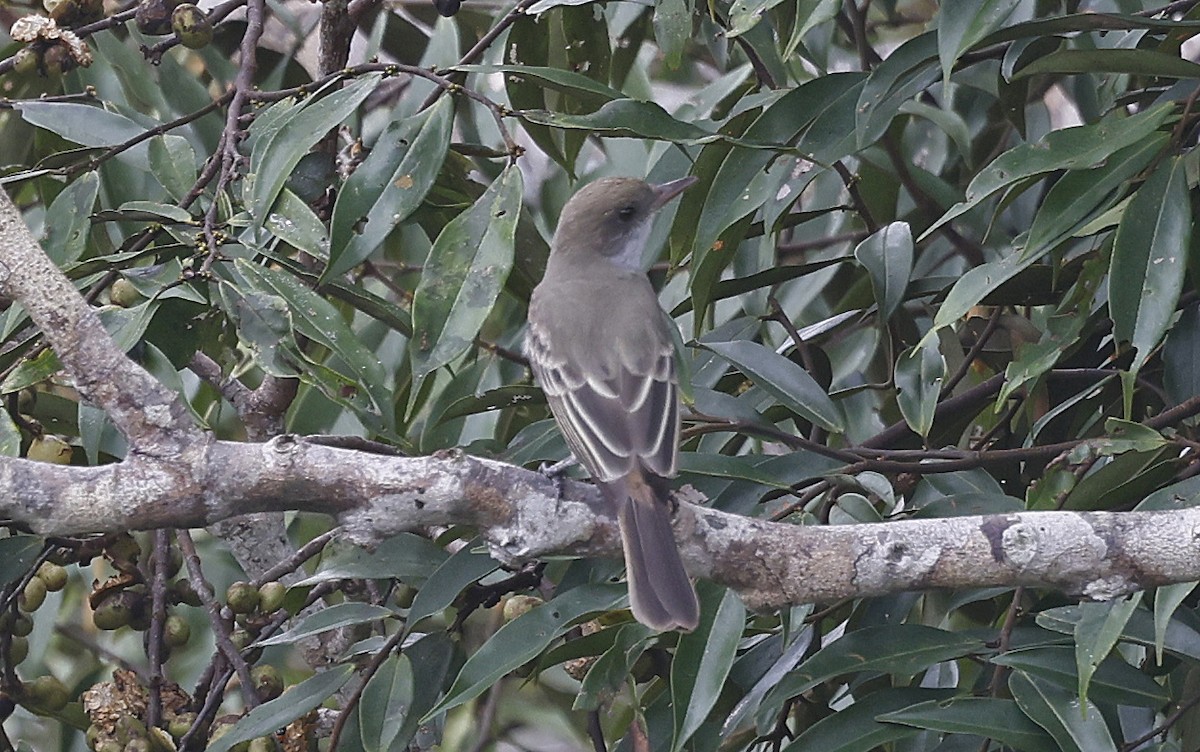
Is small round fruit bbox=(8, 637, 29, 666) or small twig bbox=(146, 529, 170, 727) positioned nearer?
small twig bbox=(146, 529, 170, 727)

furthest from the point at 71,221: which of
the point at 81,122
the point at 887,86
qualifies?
the point at 887,86

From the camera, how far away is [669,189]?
165 inches

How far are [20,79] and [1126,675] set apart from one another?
11.4 feet

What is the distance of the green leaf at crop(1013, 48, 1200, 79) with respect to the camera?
11.2 ft

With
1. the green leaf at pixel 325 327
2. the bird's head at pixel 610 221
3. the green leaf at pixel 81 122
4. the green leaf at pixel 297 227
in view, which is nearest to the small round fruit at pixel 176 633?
the green leaf at pixel 325 327

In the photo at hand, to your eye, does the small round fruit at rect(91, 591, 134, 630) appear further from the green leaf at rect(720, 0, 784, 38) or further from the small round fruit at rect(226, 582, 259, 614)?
the green leaf at rect(720, 0, 784, 38)

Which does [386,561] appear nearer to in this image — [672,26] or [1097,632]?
[672,26]

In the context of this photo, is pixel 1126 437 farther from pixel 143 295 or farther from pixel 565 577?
pixel 143 295

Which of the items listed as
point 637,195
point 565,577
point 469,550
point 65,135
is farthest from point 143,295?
point 637,195

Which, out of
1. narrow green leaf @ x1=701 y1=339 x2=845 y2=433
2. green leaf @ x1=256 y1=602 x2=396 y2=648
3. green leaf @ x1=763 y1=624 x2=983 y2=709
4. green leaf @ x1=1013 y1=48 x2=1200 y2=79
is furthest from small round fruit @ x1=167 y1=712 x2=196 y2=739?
green leaf @ x1=1013 y1=48 x2=1200 y2=79

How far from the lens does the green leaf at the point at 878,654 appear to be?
10.7 feet

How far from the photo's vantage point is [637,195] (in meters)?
4.42

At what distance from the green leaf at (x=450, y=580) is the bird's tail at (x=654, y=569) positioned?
1.56ft

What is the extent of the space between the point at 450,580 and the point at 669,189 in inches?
53.2
